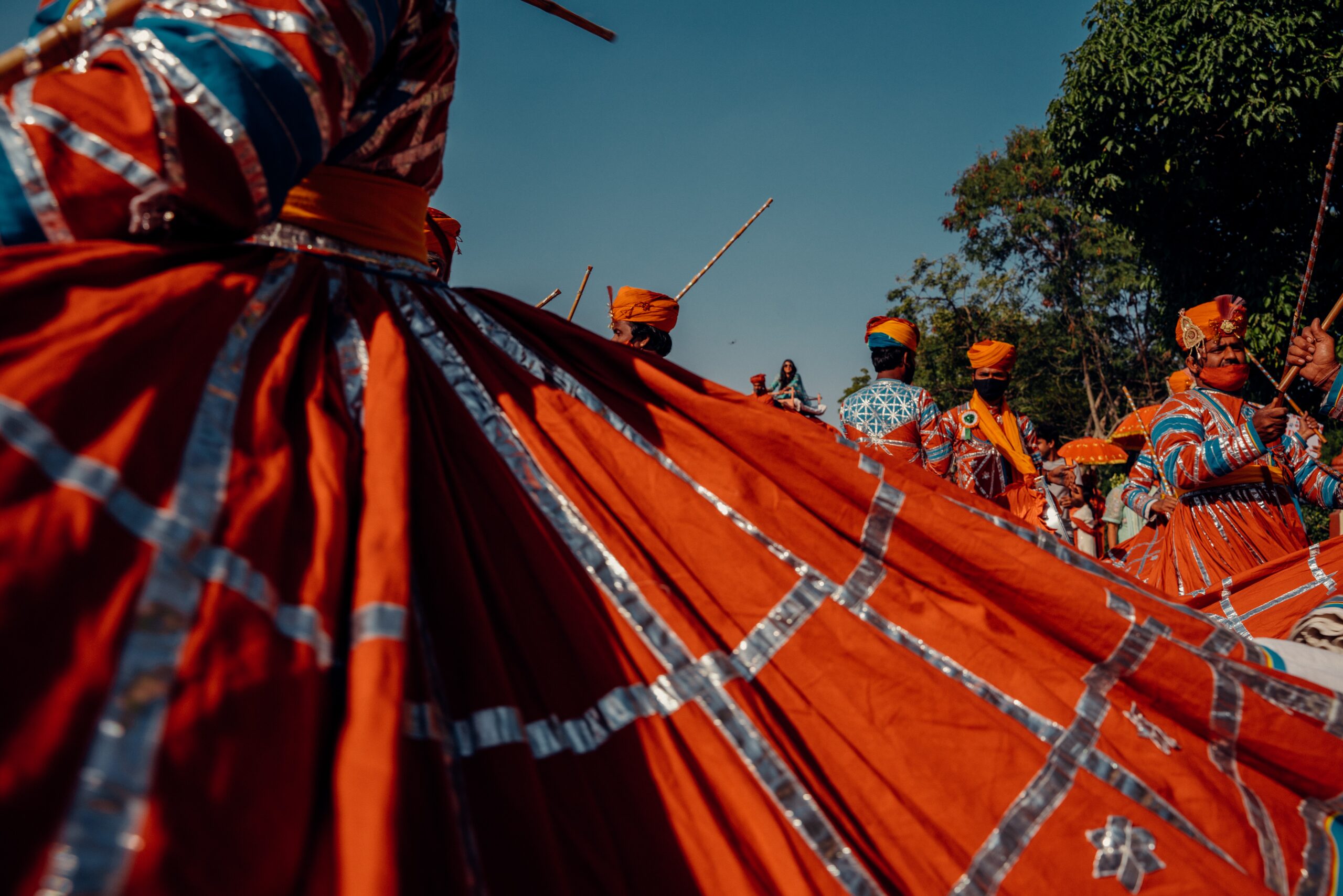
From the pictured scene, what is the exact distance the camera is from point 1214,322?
14.5ft

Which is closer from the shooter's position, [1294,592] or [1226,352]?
[1294,592]

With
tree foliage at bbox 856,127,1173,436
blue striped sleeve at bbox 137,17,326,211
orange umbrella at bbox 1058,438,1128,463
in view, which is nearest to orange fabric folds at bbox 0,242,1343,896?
blue striped sleeve at bbox 137,17,326,211

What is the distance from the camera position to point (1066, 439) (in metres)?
22.5

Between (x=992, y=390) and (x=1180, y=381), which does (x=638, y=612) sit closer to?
(x=1180, y=381)

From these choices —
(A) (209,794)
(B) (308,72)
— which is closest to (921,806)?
(A) (209,794)

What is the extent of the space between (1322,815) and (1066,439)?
2319cm

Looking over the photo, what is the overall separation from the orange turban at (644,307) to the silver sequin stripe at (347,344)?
466cm

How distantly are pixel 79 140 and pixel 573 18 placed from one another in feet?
4.08

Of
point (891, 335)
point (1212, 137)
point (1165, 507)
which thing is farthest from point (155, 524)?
point (1212, 137)

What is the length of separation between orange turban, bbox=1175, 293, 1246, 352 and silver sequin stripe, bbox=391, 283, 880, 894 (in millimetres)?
4284

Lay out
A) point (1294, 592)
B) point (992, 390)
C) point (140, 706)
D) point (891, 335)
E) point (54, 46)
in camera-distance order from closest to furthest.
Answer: point (140, 706) → point (54, 46) → point (1294, 592) → point (891, 335) → point (992, 390)

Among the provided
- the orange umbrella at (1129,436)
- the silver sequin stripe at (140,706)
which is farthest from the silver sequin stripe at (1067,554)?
the orange umbrella at (1129,436)

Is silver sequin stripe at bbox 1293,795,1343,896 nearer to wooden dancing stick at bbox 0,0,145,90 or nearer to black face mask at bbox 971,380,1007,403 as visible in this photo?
wooden dancing stick at bbox 0,0,145,90

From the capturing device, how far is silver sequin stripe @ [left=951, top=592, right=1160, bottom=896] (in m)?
1.00
